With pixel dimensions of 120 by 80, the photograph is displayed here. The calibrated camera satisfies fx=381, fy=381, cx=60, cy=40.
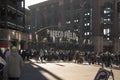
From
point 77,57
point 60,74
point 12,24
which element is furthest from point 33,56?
point 60,74

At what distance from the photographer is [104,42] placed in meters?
121

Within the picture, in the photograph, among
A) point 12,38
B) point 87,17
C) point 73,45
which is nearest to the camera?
point 12,38

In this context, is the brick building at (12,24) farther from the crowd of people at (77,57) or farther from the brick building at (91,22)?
the brick building at (91,22)

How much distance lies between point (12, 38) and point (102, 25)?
197ft

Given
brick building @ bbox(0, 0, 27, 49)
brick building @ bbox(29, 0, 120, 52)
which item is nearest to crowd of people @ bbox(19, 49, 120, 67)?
brick building @ bbox(0, 0, 27, 49)

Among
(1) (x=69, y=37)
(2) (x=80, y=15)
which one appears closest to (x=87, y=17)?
(2) (x=80, y=15)

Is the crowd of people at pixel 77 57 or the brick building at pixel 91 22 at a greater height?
the brick building at pixel 91 22

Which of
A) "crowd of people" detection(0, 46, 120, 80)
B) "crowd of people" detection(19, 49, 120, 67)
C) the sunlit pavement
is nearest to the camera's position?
"crowd of people" detection(0, 46, 120, 80)

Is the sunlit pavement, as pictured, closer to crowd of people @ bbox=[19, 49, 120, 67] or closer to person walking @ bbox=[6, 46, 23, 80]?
crowd of people @ bbox=[19, 49, 120, 67]

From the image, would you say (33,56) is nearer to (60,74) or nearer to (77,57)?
(77,57)

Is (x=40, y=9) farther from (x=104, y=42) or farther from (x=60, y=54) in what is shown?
(x=60, y=54)

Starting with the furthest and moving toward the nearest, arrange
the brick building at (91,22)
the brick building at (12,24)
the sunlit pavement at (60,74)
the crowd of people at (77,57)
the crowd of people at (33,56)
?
the brick building at (91,22)
the brick building at (12,24)
the crowd of people at (77,57)
the sunlit pavement at (60,74)
the crowd of people at (33,56)

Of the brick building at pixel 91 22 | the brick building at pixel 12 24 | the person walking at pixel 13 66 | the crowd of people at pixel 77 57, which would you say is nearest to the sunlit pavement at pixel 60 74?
the crowd of people at pixel 77 57

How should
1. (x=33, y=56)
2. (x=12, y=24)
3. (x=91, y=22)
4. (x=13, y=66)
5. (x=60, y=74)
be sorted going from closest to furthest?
(x=13, y=66) → (x=60, y=74) → (x=33, y=56) → (x=12, y=24) → (x=91, y=22)
